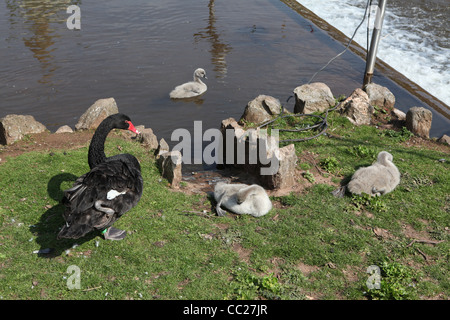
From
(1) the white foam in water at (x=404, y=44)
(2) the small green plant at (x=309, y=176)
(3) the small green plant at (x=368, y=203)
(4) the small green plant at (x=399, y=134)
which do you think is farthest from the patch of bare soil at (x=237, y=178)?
(1) the white foam in water at (x=404, y=44)

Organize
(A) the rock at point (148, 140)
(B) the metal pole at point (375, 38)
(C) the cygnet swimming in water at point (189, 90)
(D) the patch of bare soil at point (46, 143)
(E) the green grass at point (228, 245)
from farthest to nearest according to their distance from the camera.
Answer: (C) the cygnet swimming in water at point (189, 90) → (B) the metal pole at point (375, 38) → (A) the rock at point (148, 140) → (D) the patch of bare soil at point (46, 143) → (E) the green grass at point (228, 245)

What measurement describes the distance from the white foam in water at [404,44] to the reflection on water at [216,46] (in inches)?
246

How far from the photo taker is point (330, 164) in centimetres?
793

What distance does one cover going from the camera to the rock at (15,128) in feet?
27.7

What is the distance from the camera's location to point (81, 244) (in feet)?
18.5

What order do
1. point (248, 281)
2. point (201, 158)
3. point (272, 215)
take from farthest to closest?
1. point (201, 158)
2. point (272, 215)
3. point (248, 281)

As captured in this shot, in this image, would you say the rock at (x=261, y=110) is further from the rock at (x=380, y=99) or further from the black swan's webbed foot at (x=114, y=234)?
the black swan's webbed foot at (x=114, y=234)

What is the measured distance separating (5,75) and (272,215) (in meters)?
10.9

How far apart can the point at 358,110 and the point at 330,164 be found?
2681 mm

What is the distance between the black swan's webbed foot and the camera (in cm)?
570

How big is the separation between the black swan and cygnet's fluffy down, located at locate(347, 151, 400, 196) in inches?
144

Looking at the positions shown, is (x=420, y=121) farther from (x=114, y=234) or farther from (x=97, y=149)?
(x=114, y=234)
